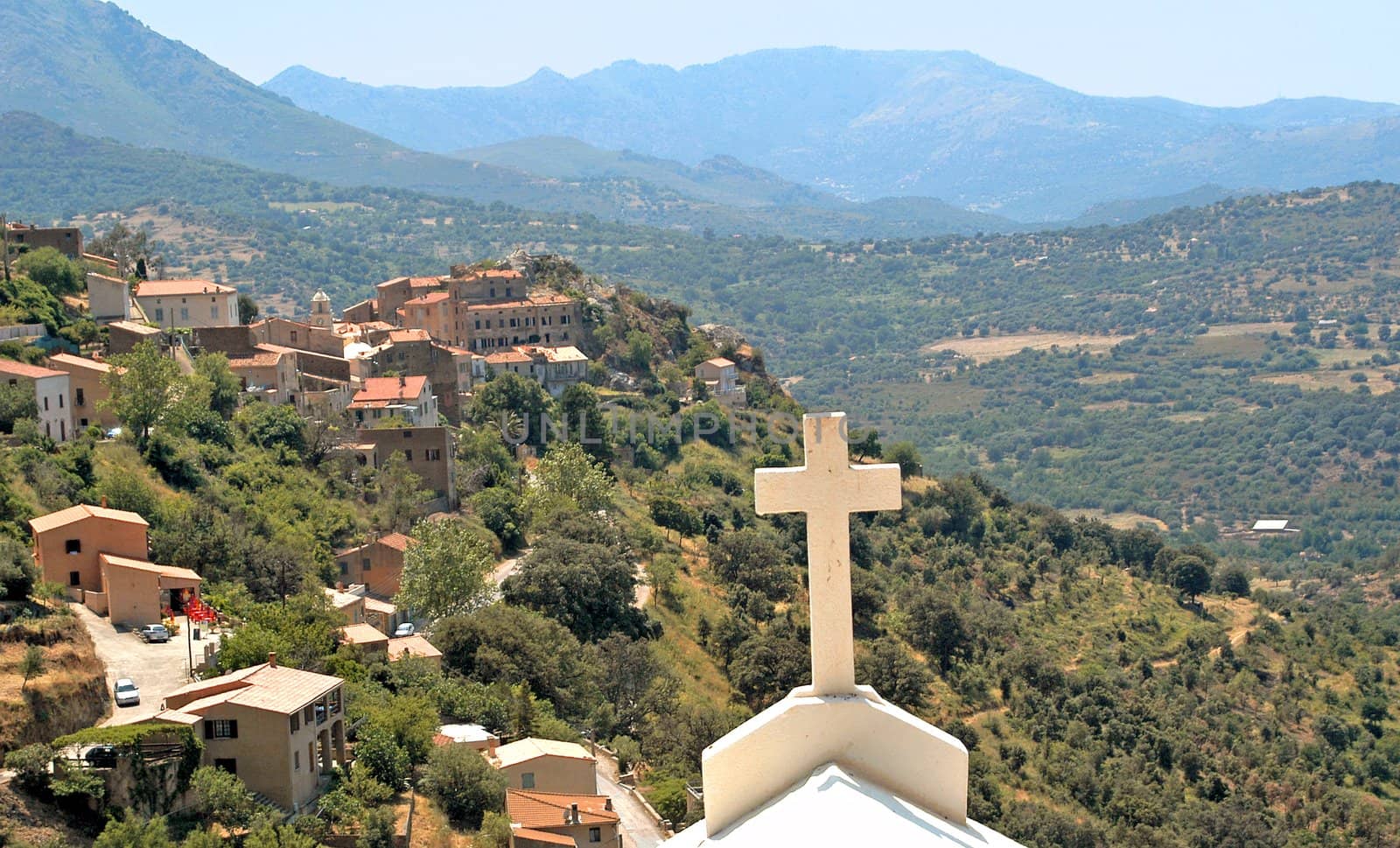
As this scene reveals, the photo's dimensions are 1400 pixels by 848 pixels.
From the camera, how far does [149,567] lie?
36.4m

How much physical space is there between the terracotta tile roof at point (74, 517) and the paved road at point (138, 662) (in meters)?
1.66

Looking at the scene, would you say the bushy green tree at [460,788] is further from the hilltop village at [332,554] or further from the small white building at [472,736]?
the small white building at [472,736]

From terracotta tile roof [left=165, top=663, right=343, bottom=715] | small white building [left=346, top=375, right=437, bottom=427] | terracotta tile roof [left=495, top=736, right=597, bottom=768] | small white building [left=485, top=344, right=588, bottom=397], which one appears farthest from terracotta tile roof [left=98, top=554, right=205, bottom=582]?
small white building [left=485, top=344, right=588, bottom=397]

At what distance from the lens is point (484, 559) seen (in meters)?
51.2

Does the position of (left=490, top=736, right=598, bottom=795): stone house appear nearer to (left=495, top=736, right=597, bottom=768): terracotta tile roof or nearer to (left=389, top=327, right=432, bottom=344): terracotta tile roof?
(left=495, top=736, right=597, bottom=768): terracotta tile roof

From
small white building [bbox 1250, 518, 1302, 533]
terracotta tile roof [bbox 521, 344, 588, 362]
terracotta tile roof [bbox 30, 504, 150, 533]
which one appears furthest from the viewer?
small white building [bbox 1250, 518, 1302, 533]

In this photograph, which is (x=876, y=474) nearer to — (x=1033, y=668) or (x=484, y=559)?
(x=484, y=559)

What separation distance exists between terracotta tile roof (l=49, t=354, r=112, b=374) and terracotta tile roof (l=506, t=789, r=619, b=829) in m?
25.5

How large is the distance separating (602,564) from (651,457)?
2695cm

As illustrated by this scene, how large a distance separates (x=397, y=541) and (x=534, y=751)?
1832cm

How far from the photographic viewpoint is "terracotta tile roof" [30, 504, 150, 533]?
119 ft

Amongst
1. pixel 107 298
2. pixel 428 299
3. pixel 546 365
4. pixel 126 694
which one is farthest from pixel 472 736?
pixel 428 299

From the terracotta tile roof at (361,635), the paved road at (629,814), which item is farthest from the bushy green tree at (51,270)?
the paved road at (629,814)

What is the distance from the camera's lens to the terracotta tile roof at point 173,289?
222ft
